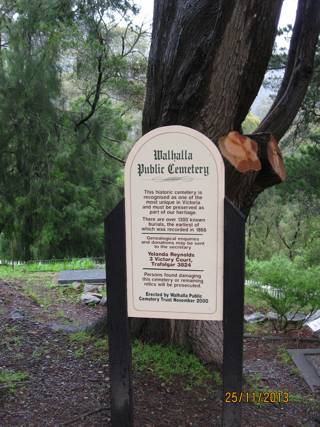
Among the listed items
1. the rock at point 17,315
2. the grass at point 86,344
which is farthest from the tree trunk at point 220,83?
the rock at point 17,315

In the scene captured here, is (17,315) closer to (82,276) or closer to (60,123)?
(82,276)

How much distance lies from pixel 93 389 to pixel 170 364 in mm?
595

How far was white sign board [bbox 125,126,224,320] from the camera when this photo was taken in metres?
2.59

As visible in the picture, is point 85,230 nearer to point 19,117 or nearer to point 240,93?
→ point 19,117

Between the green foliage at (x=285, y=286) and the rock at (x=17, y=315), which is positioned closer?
the rock at (x=17, y=315)

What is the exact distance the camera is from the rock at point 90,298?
20.0ft

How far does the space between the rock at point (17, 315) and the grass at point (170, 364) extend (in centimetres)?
165

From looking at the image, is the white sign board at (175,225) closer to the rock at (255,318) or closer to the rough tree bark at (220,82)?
the rough tree bark at (220,82)

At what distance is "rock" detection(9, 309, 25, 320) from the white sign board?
8.32 ft

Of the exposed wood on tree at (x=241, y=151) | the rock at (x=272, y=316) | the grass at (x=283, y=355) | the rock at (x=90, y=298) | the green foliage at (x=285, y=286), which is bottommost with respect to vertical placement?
the grass at (x=283, y=355)

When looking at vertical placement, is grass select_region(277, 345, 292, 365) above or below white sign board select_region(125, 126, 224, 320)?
below

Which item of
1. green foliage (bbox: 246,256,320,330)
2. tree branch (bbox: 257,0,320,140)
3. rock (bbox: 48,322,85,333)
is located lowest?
rock (bbox: 48,322,85,333)

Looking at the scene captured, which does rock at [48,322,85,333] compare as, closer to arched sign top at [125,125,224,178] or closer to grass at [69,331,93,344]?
grass at [69,331,93,344]

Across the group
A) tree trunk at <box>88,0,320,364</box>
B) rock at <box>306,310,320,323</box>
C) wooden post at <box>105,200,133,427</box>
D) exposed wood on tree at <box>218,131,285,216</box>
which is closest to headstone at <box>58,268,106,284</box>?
rock at <box>306,310,320,323</box>
